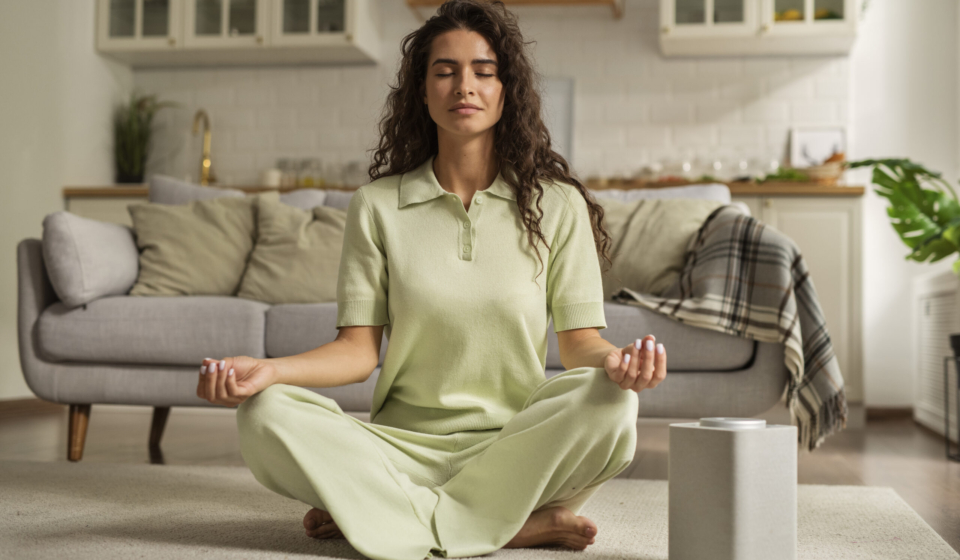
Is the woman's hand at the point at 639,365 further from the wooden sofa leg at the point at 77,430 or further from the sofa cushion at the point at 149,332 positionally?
the wooden sofa leg at the point at 77,430

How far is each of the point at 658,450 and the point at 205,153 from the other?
3031 mm

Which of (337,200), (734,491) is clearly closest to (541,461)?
(734,491)

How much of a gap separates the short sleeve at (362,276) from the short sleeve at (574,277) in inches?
11.2

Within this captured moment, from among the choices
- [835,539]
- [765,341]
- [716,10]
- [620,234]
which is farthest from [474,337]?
[716,10]

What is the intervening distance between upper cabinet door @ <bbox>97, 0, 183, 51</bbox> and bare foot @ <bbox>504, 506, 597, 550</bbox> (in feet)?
12.7

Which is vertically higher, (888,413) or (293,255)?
(293,255)

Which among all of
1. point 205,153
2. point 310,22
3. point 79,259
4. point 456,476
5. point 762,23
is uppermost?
point 310,22

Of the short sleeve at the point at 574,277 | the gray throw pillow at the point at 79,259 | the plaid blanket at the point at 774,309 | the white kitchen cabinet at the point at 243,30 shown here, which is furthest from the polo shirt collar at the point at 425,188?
the white kitchen cabinet at the point at 243,30

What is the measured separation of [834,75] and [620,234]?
2.25m

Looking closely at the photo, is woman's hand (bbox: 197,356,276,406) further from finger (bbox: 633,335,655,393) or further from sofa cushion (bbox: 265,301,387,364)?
sofa cushion (bbox: 265,301,387,364)

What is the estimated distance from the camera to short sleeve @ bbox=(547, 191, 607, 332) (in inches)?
52.6

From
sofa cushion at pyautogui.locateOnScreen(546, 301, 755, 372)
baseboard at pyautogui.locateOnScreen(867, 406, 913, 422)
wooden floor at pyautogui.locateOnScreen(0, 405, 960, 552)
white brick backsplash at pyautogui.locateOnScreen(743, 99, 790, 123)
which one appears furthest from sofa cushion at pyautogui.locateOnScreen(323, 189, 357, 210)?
baseboard at pyautogui.locateOnScreen(867, 406, 913, 422)

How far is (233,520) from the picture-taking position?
1454 millimetres

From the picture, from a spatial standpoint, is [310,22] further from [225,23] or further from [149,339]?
[149,339]
